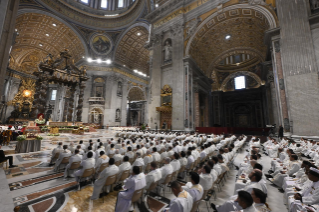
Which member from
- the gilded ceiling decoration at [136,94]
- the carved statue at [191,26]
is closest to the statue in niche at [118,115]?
the gilded ceiling decoration at [136,94]

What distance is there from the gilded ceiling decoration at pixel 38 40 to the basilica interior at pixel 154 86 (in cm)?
16

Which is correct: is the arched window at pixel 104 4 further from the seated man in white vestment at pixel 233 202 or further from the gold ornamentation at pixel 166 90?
the seated man in white vestment at pixel 233 202

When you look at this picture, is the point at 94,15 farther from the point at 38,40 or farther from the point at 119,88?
the point at 119,88

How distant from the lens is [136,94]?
32.2 meters

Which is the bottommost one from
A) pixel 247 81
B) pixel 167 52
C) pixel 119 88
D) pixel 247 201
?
pixel 247 201

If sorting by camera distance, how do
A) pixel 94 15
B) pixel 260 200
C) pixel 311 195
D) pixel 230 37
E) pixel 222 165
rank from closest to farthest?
pixel 260 200, pixel 311 195, pixel 222 165, pixel 230 37, pixel 94 15

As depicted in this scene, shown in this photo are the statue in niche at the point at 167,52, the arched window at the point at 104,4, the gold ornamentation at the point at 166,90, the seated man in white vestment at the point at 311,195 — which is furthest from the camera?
the arched window at the point at 104,4

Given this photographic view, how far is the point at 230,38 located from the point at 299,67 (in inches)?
398

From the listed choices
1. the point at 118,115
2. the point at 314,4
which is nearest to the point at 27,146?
the point at 314,4

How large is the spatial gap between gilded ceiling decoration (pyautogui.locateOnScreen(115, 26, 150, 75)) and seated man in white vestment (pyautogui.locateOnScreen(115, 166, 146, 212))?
77.0ft

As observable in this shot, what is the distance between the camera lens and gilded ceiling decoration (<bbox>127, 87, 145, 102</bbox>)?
30.6 metres

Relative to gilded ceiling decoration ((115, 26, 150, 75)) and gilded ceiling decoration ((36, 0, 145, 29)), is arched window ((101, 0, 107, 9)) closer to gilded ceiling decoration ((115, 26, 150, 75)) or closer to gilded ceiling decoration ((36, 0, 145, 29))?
gilded ceiling decoration ((36, 0, 145, 29))

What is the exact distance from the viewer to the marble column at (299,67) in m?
7.90

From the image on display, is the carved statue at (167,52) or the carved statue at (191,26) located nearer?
the carved statue at (191,26)
